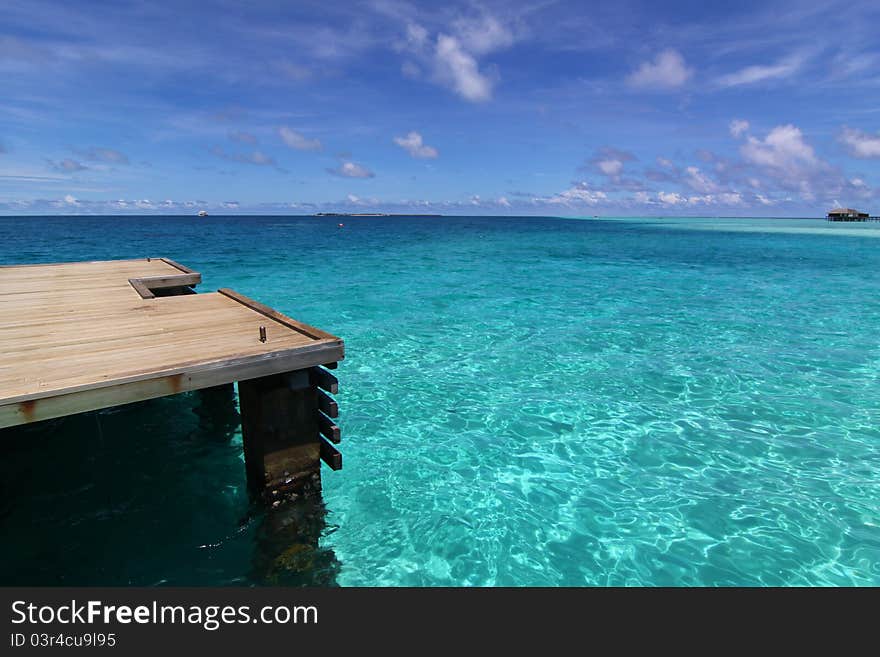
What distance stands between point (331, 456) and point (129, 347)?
295 cm

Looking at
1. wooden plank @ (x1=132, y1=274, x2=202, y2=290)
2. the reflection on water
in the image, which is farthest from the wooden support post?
wooden plank @ (x1=132, y1=274, x2=202, y2=290)

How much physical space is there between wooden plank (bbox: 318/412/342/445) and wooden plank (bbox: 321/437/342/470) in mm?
120

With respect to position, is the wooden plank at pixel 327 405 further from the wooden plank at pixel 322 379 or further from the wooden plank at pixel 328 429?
the wooden plank at pixel 322 379

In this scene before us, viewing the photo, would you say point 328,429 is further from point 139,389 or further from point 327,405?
point 139,389

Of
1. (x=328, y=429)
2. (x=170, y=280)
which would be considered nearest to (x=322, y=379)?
(x=328, y=429)

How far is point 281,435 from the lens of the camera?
6.00 meters

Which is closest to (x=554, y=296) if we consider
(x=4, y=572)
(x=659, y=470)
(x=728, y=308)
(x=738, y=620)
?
(x=728, y=308)

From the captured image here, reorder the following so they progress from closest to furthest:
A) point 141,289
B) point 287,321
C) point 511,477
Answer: point 287,321 < point 511,477 < point 141,289

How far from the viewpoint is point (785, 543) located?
664 centimetres

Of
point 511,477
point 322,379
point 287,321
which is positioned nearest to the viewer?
point 322,379

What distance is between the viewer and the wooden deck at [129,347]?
4.48 metres

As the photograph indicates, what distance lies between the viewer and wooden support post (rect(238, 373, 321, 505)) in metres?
5.84

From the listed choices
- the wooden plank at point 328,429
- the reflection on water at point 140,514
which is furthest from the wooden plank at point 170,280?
the wooden plank at point 328,429

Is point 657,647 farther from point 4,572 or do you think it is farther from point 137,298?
point 137,298
